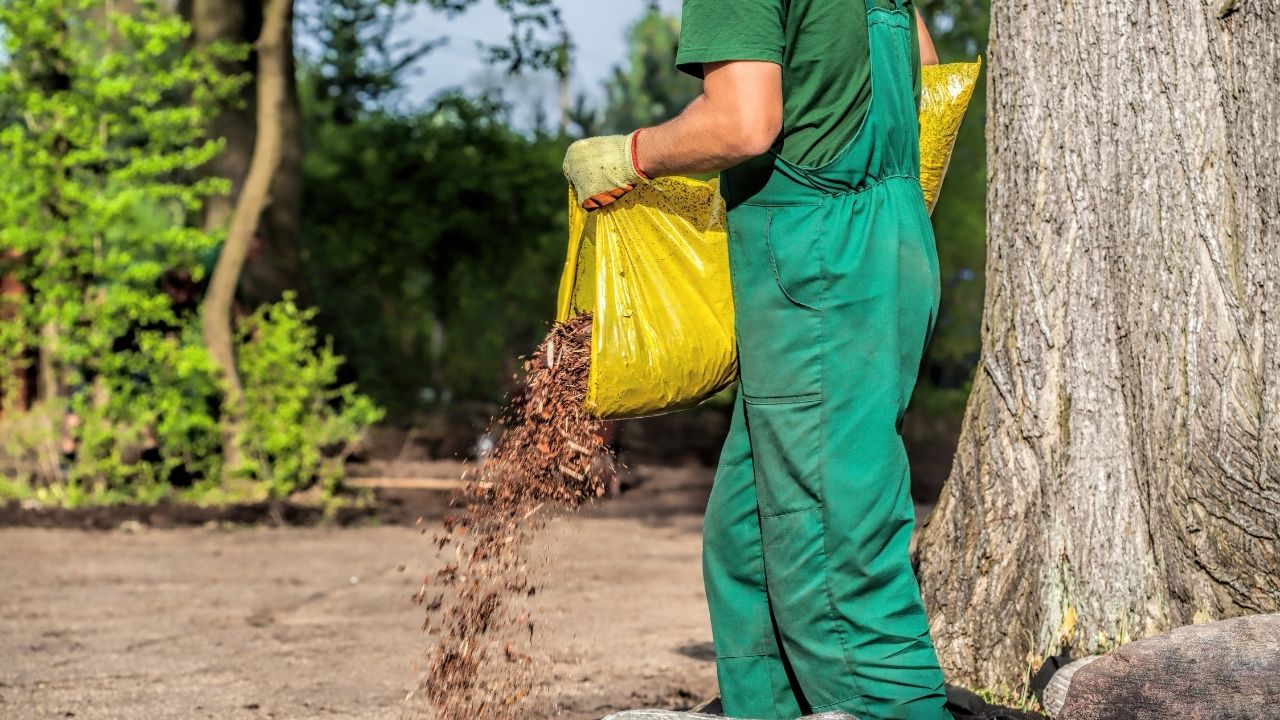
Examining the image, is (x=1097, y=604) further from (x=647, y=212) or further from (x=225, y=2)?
(x=225, y=2)

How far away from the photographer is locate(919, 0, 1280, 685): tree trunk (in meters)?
3.46

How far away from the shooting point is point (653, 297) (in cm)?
294

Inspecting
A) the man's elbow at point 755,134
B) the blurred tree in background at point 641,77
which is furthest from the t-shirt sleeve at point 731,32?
the blurred tree in background at point 641,77

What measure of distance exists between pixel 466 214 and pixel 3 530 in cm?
894

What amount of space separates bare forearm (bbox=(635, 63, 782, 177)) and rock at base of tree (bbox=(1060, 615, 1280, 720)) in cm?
139

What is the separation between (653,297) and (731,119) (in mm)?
450

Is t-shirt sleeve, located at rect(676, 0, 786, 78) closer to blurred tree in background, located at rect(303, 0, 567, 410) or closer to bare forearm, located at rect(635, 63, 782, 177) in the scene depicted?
bare forearm, located at rect(635, 63, 782, 177)

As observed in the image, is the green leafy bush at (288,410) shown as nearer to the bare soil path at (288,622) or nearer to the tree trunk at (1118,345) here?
the bare soil path at (288,622)

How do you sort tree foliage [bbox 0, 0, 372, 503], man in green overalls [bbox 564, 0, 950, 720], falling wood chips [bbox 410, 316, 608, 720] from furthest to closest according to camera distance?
tree foliage [bbox 0, 0, 372, 503], falling wood chips [bbox 410, 316, 608, 720], man in green overalls [bbox 564, 0, 950, 720]

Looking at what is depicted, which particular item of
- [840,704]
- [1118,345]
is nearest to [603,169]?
[840,704]

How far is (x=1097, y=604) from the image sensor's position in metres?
3.67

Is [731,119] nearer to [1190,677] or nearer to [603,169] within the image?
[603,169]

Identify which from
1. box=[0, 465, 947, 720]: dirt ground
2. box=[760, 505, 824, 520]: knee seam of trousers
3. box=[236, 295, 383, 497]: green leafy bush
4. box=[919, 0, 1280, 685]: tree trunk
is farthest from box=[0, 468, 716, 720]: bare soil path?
box=[919, 0, 1280, 685]: tree trunk

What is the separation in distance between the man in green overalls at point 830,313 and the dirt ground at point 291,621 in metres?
0.73
